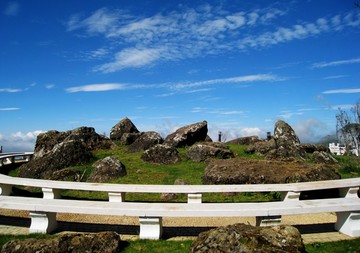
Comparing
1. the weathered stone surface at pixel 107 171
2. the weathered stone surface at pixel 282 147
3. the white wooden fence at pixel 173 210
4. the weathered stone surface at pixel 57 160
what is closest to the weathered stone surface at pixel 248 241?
the white wooden fence at pixel 173 210

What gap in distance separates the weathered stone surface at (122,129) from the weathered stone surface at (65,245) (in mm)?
18304

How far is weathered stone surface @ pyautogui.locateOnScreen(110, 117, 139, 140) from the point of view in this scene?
24672 millimetres

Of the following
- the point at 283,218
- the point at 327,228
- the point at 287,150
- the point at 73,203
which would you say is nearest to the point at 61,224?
the point at 73,203

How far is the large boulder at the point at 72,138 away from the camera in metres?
20.0


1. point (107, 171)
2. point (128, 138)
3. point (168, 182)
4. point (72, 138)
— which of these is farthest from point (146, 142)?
point (168, 182)

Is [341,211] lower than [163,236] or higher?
higher

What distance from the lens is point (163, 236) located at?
26.0ft

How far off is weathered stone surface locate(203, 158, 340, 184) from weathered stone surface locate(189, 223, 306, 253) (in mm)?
6607

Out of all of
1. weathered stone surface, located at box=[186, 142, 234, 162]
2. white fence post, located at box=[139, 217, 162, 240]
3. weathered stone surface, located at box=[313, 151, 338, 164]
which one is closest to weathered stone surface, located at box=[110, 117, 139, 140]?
weathered stone surface, located at box=[186, 142, 234, 162]

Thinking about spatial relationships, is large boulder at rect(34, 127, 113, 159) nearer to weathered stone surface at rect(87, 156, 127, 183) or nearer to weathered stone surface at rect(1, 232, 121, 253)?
weathered stone surface at rect(87, 156, 127, 183)

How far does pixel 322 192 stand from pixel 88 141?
14597 millimetres

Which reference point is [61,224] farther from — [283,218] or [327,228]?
[327,228]

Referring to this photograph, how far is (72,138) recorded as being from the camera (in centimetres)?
2009

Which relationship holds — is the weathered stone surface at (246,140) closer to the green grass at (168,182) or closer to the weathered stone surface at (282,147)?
the weathered stone surface at (282,147)
